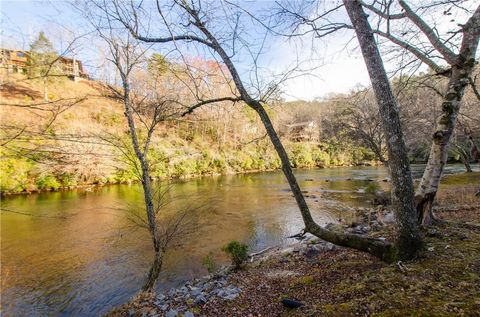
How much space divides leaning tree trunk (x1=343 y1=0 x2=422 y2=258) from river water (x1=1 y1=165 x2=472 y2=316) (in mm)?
3649

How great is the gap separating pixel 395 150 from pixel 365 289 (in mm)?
1524

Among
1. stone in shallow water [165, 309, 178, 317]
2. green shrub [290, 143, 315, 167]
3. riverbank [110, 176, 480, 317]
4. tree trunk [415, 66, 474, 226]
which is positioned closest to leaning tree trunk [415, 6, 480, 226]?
tree trunk [415, 66, 474, 226]

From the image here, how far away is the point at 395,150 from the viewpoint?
2.99 meters

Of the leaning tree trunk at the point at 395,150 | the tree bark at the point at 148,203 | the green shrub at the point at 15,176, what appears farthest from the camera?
the green shrub at the point at 15,176

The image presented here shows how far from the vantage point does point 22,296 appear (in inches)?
234

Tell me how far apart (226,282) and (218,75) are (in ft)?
13.0

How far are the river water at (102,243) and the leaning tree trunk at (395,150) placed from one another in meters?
3.65

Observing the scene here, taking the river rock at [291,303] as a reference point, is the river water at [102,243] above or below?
below

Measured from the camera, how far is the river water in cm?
597

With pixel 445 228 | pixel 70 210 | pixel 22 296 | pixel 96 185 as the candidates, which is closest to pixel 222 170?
pixel 96 185

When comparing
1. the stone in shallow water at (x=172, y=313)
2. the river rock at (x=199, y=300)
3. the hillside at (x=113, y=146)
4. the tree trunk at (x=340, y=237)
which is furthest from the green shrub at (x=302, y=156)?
the tree trunk at (x=340, y=237)

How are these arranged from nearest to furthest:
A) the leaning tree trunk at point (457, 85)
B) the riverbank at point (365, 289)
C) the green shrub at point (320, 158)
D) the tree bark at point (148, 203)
Result: the riverbank at point (365, 289) < the leaning tree trunk at point (457, 85) < the tree bark at point (148, 203) < the green shrub at point (320, 158)

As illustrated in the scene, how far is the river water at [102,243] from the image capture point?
5973mm

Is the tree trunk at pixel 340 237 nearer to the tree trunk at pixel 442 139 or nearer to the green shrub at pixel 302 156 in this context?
the tree trunk at pixel 442 139
